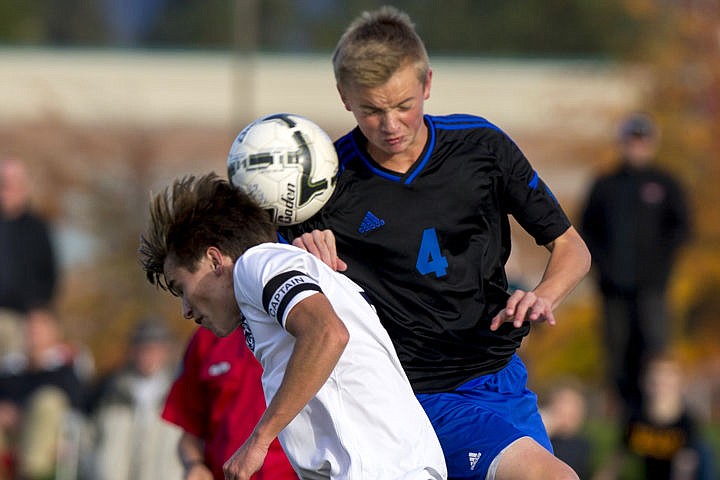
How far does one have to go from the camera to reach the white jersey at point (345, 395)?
3875 mm

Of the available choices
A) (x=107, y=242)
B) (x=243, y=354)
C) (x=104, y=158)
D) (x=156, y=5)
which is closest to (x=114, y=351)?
(x=107, y=242)

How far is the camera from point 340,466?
3.92 metres

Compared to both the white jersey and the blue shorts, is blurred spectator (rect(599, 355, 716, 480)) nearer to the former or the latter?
the blue shorts

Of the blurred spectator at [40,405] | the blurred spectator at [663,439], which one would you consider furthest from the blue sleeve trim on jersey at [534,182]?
the blurred spectator at [40,405]

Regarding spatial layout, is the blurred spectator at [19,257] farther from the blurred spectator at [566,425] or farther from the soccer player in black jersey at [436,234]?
the soccer player in black jersey at [436,234]

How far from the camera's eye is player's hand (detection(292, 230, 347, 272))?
454 cm

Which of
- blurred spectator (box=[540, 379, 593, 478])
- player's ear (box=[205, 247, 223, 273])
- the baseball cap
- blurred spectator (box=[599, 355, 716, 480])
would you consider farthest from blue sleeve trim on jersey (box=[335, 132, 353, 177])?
the baseball cap

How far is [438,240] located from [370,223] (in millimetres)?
241

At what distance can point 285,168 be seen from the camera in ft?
15.3

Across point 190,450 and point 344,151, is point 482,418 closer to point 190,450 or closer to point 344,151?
point 344,151

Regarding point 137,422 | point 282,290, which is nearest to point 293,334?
point 282,290

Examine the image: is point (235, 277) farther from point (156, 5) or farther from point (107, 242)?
point (156, 5)

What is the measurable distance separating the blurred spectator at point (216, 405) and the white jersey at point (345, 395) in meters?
1.22

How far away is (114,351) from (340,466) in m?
19.6
